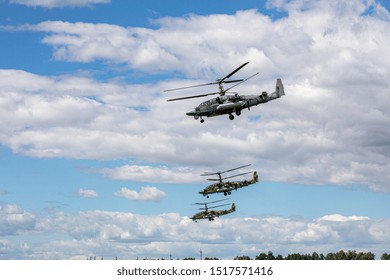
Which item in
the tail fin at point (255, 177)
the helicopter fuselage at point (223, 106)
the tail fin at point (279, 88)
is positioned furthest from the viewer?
the tail fin at point (255, 177)

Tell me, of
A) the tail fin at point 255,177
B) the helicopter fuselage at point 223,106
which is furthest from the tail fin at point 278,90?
the tail fin at point 255,177

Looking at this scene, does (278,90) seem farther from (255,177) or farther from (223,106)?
(255,177)

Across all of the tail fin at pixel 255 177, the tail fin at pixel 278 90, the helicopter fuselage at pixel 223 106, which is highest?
the tail fin at pixel 278 90

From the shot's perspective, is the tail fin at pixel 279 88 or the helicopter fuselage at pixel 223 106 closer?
the helicopter fuselage at pixel 223 106

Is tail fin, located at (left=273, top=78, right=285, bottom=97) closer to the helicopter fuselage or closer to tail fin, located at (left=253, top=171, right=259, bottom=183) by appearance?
the helicopter fuselage

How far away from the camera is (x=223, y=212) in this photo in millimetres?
169500

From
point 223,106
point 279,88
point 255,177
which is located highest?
point 279,88

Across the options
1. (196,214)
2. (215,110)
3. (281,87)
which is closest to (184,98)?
(215,110)

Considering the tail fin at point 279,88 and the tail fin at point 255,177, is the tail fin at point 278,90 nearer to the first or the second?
the tail fin at point 279,88

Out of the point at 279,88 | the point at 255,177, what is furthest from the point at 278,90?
the point at 255,177

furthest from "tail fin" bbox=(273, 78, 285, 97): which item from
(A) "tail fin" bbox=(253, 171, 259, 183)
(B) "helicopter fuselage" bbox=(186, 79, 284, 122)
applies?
(A) "tail fin" bbox=(253, 171, 259, 183)

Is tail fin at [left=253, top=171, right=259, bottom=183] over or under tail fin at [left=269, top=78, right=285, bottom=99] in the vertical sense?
under

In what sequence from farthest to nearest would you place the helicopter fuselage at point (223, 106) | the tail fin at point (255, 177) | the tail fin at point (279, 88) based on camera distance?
the tail fin at point (255, 177), the tail fin at point (279, 88), the helicopter fuselage at point (223, 106)

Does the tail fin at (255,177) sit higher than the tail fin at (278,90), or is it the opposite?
the tail fin at (278,90)
